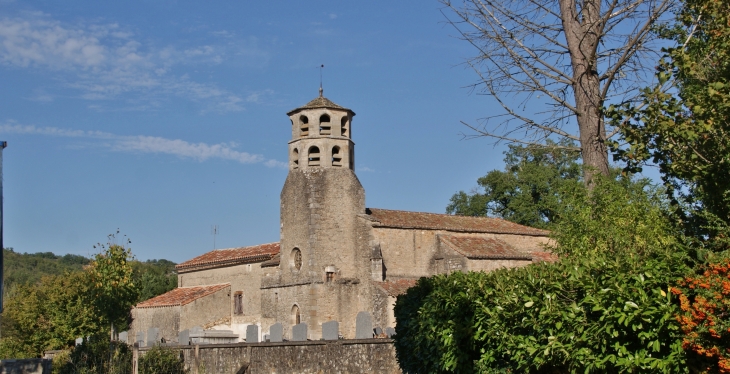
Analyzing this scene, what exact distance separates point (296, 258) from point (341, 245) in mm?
2359

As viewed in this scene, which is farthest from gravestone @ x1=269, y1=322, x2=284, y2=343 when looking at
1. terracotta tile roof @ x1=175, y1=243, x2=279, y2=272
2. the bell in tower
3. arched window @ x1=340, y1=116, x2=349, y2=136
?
terracotta tile roof @ x1=175, y1=243, x2=279, y2=272

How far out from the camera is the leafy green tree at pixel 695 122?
28.8ft

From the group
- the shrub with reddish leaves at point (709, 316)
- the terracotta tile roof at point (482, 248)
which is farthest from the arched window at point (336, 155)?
the shrub with reddish leaves at point (709, 316)

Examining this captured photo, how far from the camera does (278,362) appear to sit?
1978cm

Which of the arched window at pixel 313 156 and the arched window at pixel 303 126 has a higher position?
the arched window at pixel 303 126

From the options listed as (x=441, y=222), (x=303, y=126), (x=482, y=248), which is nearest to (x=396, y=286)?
(x=482, y=248)

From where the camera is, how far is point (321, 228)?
31.8 m

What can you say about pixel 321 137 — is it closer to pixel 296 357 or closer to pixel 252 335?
pixel 252 335

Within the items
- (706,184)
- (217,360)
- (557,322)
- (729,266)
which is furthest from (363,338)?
(729,266)

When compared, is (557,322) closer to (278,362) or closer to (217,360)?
(278,362)

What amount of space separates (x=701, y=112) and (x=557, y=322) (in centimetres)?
323

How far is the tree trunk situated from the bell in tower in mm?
20839

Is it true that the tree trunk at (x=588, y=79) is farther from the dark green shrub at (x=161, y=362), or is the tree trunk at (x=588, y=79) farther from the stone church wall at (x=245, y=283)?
the stone church wall at (x=245, y=283)

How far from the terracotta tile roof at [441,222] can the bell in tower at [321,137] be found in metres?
2.95
